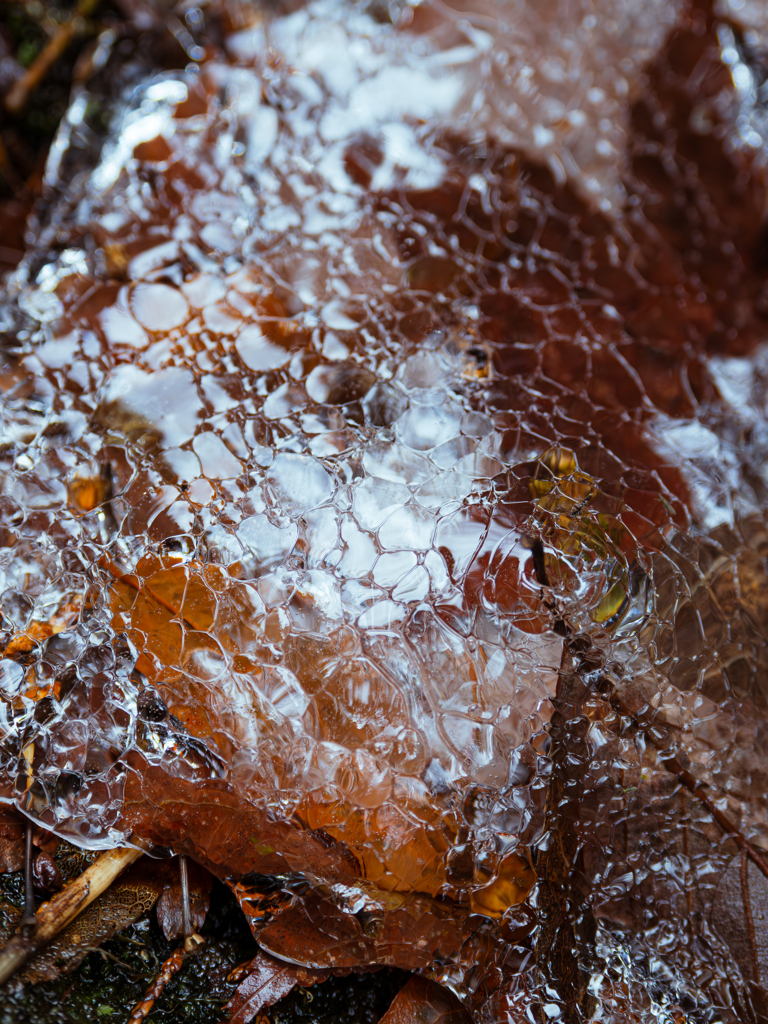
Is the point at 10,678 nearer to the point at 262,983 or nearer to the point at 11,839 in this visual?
the point at 11,839

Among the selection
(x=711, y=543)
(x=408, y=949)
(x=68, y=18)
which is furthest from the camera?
(x=68, y=18)

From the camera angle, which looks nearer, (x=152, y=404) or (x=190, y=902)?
(x=190, y=902)

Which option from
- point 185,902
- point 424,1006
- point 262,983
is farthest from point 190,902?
point 424,1006

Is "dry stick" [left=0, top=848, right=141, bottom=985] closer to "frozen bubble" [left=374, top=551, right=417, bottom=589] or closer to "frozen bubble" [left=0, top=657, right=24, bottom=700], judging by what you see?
"frozen bubble" [left=0, top=657, right=24, bottom=700]

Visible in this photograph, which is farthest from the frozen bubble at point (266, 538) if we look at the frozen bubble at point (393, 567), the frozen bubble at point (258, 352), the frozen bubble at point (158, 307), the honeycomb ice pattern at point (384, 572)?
the frozen bubble at point (158, 307)

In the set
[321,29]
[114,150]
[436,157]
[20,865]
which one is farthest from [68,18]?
[20,865]

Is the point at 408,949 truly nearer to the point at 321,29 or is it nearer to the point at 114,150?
the point at 114,150

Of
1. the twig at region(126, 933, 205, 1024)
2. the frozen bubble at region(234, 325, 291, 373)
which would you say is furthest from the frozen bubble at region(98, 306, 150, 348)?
the twig at region(126, 933, 205, 1024)
